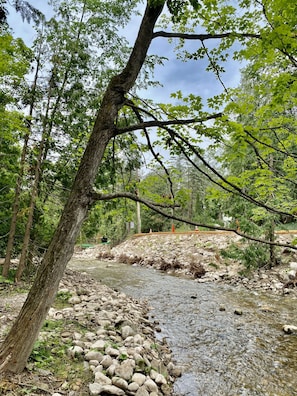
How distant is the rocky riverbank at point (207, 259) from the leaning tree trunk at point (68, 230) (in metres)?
7.64

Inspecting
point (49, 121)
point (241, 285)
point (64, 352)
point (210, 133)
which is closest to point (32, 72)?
point (49, 121)

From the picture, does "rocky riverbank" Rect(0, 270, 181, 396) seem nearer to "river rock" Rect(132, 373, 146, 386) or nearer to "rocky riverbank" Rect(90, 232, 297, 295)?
"river rock" Rect(132, 373, 146, 386)

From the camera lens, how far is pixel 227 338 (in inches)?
199

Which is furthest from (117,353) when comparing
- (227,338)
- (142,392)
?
(227,338)

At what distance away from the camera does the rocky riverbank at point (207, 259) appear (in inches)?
361

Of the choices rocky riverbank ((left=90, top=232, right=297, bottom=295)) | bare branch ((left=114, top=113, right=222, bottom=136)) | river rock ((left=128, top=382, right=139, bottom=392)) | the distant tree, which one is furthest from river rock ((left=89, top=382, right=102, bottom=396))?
rocky riverbank ((left=90, top=232, right=297, bottom=295))

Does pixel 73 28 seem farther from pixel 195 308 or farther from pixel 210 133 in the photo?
pixel 195 308

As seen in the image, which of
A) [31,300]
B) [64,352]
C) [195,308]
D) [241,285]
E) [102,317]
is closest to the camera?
[31,300]

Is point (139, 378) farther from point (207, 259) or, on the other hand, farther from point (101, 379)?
point (207, 259)

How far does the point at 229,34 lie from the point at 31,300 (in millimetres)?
3395

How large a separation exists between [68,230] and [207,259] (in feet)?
36.8

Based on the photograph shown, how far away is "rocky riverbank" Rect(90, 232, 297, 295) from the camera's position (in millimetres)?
9168

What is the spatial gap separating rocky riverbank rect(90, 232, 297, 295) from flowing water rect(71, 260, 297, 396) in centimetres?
119

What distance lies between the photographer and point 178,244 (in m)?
16.4
